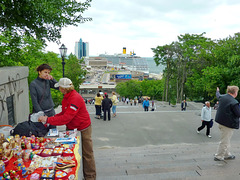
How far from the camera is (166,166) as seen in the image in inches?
160

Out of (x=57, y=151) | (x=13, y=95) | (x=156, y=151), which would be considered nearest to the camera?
(x=57, y=151)

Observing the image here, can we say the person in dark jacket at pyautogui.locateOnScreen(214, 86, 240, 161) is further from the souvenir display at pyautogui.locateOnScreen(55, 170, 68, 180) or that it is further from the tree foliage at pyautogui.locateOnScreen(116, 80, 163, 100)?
the tree foliage at pyautogui.locateOnScreen(116, 80, 163, 100)

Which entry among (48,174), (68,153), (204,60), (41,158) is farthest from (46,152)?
(204,60)

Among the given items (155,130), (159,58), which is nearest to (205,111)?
(155,130)

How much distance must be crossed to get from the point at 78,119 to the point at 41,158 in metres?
0.83

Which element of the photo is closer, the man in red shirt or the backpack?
the man in red shirt

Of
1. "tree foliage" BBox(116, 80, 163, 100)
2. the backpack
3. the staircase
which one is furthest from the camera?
"tree foliage" BBox(116, 80, 163, 100)

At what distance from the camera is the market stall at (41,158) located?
7.52 ft

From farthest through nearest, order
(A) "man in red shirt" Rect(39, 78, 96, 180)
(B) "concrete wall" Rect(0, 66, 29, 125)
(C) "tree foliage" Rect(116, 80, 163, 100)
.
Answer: (C) "tree foliage" Rect(116, 80, 163, 100) → (B) "concrete wall" Rect(0, 66, 29, 125) → (A) "man in red shirt" Rect(39, 78, 96, 180)

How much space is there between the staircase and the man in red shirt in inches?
15.2

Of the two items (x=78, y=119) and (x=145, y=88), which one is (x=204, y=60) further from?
(x=145, y=88)

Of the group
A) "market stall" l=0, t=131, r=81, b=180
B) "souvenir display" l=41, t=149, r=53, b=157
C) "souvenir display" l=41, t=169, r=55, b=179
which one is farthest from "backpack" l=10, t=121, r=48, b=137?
"souvenir display" l=41, t=169, r=55, b=179

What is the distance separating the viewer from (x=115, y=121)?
9562 millimetres

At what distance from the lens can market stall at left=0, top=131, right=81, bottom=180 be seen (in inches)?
90.2
